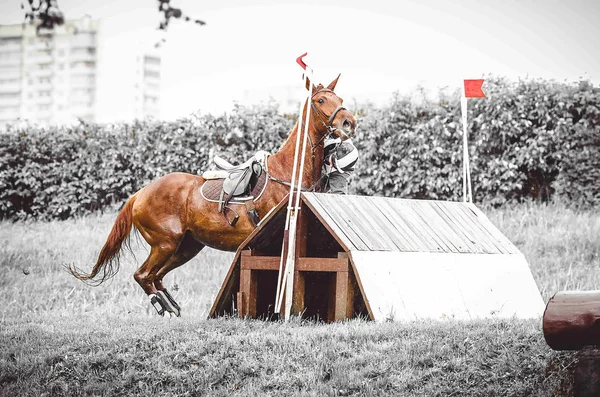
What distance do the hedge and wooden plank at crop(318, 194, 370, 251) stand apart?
17.5 ft

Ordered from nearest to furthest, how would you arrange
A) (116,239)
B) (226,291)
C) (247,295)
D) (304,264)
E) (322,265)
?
(322,265) < (304,264) < (247,295) < (226,291) < (116,239)

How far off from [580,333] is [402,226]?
10.9 ft

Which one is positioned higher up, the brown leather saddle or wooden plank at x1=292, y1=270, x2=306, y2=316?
the brown leather saddle

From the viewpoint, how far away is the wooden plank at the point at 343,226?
27.9ft

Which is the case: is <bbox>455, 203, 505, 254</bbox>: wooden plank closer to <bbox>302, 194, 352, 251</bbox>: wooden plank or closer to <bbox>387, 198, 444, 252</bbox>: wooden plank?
<bbox>387, 198, 444, 252</bbox>: wooden plank

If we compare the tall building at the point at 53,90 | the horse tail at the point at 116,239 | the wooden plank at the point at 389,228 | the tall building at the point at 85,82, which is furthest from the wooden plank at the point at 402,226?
the tall building at the point at 53,90

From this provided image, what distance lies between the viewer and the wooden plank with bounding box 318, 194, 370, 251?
8.50 m

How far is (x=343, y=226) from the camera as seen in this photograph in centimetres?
866

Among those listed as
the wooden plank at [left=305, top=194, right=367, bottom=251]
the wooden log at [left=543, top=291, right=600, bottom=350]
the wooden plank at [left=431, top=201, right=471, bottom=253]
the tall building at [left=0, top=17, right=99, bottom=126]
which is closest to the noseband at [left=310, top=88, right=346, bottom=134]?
the wooden plank at [left=305, top=194, right=367, bottom=251]

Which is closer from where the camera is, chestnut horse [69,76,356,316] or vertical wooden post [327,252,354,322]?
vertical wooden post [327,252,354,322]

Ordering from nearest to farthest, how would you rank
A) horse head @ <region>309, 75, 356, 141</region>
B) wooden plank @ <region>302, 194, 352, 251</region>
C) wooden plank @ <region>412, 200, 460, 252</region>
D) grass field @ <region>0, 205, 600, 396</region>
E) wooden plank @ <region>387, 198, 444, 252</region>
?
grass field @ <region>0, 205, 600, 396</region>
wooden plank @ <region>302, 194, 352, 251</region>
wooden plank @ <region>387, 198, 444, 252</region>
wooden plank @ <region>412, 200, 460, 252</region>
horse head @ <region>309, 75, 356, 141</region>

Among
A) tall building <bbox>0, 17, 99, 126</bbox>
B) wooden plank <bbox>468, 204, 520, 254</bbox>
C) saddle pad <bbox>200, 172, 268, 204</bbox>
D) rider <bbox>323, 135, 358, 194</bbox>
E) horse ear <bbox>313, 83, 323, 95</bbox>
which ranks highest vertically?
tall building <bbox>0, 17, 99, 126</bbox>

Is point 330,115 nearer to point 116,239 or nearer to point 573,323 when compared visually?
point 116,239

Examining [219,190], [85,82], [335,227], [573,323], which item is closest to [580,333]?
[573,323]
